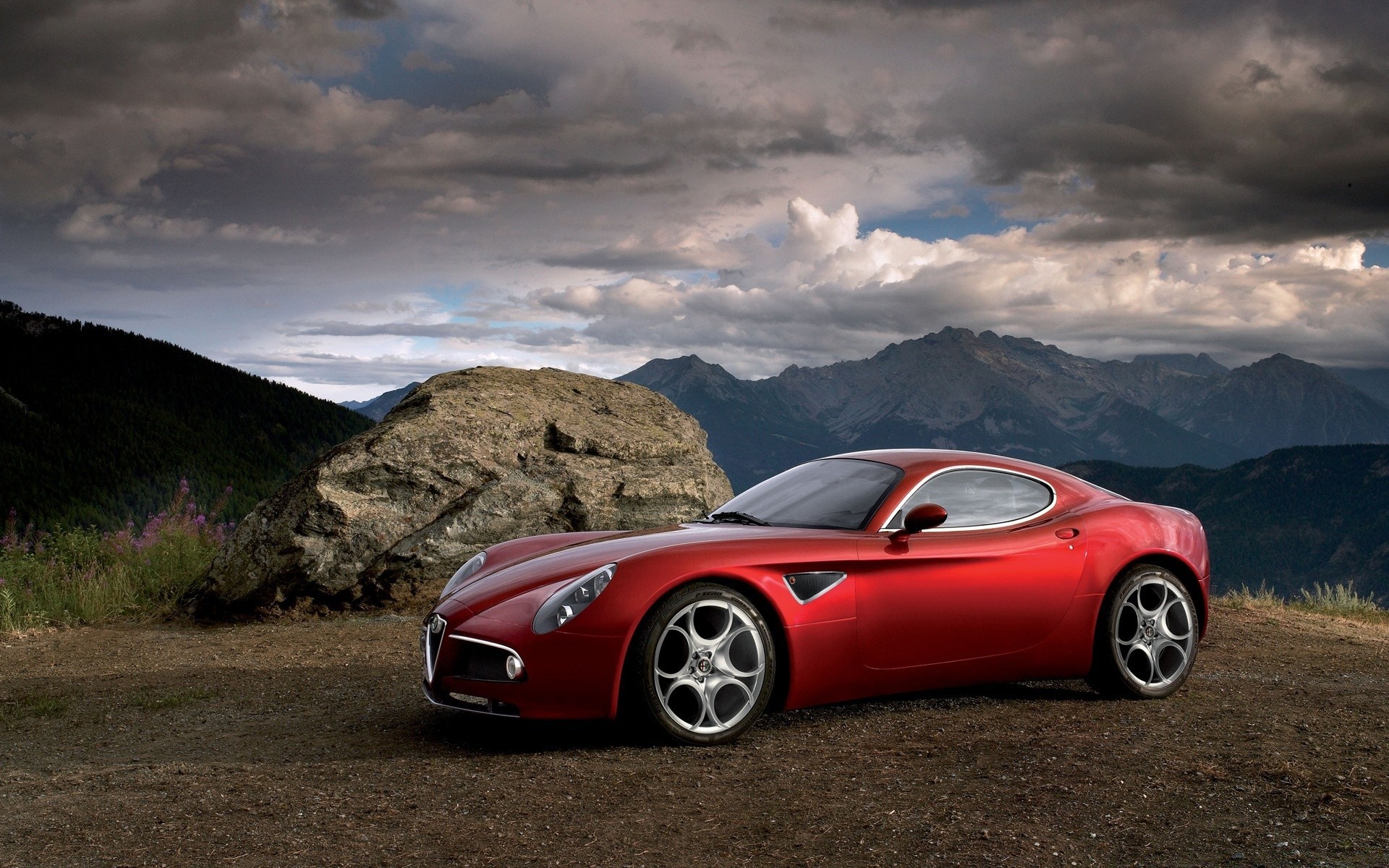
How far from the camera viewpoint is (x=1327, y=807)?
373cm

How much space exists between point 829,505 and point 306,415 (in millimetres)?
64424

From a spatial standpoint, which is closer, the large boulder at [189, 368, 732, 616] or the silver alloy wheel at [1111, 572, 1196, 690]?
the silver alloy wheel at [1111, 572, 1196, 690]

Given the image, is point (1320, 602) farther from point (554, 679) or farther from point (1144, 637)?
point (554, 679)

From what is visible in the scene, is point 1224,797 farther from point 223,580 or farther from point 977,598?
point 223,580

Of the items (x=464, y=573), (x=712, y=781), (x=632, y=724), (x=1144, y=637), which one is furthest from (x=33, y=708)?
(x=1144, y=637)

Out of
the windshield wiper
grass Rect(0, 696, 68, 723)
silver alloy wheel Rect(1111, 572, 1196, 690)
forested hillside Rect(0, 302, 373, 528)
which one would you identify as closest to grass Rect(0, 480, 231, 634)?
grass Rect(0, 696, 68, 723)

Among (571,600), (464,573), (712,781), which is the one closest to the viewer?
(712,781)

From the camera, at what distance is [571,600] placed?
15.0 feet

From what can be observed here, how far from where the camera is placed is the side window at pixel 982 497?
542 cm

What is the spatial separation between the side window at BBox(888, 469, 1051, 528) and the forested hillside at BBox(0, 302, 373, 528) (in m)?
45.1

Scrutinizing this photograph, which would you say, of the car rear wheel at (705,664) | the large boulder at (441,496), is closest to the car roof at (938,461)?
the car rear wheel at (705,664)

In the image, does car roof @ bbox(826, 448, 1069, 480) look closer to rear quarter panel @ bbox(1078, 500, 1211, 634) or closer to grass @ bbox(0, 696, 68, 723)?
rear quarter panel @ bbox(1078, 500, 1211, 634)

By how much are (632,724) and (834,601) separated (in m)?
1.06

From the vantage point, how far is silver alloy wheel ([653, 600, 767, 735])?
15.0 feet
